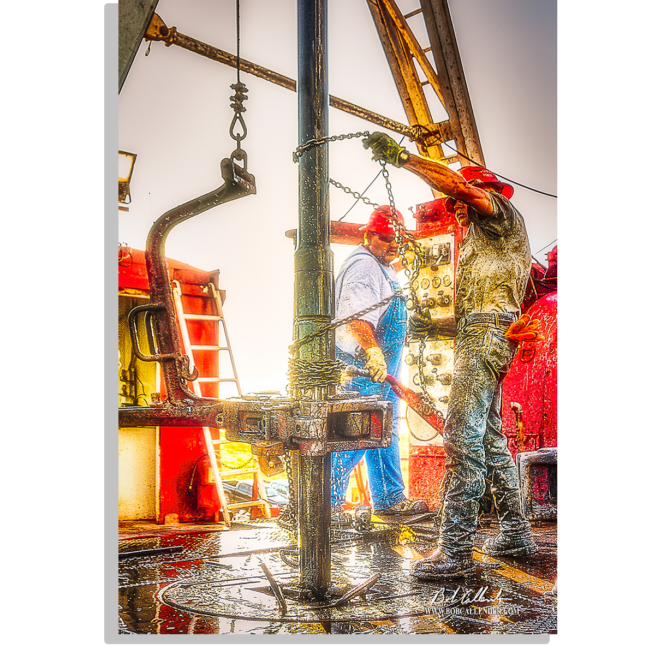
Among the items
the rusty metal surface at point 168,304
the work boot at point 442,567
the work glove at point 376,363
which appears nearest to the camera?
the work boot at point 442,567

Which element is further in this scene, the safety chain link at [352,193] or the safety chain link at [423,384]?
the safety chain link at [423,384]

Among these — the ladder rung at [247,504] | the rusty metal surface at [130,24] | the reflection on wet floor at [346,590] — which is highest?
the rusty metal surface at [130,24]

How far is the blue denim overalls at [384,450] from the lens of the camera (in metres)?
2.80

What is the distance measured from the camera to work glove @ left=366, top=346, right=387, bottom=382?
2.75 m

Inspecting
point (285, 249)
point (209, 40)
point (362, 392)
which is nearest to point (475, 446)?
point (362, 392)

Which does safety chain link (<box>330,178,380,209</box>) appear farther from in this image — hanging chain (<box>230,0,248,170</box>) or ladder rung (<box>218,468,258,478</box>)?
ladder rung (<box>218,468,258,478</box>)

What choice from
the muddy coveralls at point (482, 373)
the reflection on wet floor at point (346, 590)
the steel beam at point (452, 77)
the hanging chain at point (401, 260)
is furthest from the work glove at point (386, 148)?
the reflection on wet floor at point (346, 590)

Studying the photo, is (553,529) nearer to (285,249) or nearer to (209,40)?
(285,249)

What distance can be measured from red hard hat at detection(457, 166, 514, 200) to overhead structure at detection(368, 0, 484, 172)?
0.07m

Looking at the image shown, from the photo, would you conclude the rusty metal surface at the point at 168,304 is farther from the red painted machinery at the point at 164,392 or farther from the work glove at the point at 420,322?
the work glove at the point at 420,322

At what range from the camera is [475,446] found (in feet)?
8.60

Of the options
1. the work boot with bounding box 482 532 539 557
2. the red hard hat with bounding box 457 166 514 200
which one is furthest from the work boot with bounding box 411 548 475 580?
the red hard hat with bounding box 457 166 514 200

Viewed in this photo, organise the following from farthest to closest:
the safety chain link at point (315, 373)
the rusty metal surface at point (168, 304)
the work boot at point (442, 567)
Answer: the rusty metal surface at point (168, 304) < the work boot at point (442, 567) < the safety chain link at point (315, 373)

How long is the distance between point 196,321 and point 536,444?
177cm
